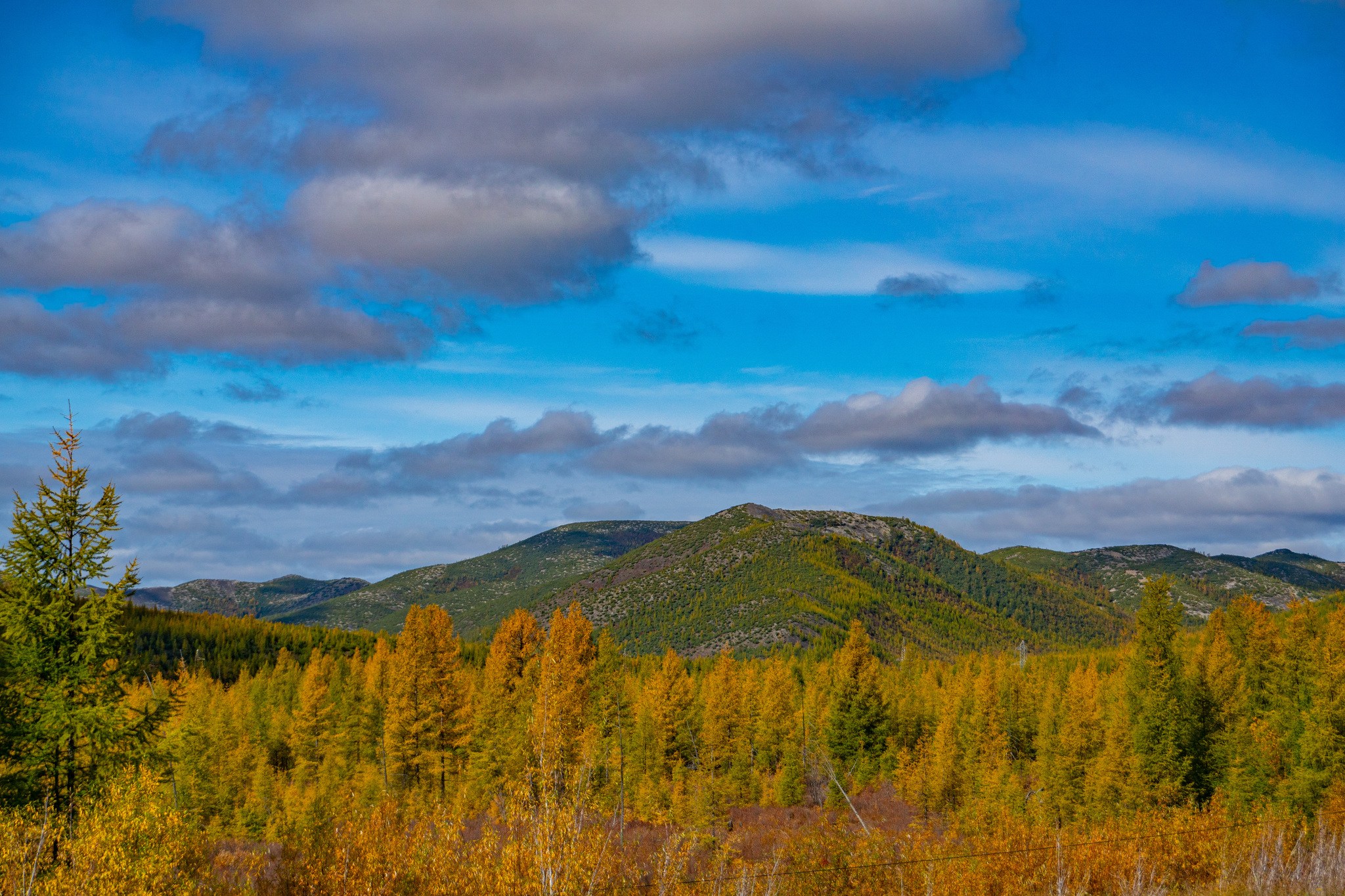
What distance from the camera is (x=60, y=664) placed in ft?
64.8

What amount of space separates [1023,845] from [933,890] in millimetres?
4191

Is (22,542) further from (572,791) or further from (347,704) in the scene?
(347,704)

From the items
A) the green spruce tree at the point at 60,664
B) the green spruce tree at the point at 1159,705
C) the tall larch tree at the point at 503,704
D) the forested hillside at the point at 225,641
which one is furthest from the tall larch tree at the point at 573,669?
the forested hillside at the point at 225,641

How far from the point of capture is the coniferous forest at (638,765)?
1633 centimetres

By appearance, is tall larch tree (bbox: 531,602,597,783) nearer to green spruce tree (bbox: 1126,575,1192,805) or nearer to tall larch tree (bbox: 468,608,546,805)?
tall larch tree (bbox: 468,608,546,805)

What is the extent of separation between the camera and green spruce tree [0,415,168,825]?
1902 centimetres

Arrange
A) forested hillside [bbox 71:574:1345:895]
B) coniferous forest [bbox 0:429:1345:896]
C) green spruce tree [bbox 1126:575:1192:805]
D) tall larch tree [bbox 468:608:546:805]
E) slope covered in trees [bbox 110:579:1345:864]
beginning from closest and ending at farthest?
coniferous forest [bbox 0:429:1345:896] → forested hillside [bbox 71:574:1345:895] → green spruce tree [bbox 1126:575:1192:805] → slope covered in trees [bbox 110:579:1345:864] → tall larch tree [bbox 468:608:546:805]

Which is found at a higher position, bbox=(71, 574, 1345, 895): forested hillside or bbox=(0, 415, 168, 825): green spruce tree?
bbox=(0, 415, 168, 825): green spruce tree

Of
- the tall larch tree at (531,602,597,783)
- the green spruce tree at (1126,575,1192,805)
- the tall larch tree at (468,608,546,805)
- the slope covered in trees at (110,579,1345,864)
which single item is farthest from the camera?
the tall larch tree at (468,608,546,805)

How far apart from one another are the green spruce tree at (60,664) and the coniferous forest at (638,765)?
0.22 ft

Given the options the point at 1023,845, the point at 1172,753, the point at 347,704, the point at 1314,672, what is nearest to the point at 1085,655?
the point at 1314,672

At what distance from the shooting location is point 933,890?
17922 mm

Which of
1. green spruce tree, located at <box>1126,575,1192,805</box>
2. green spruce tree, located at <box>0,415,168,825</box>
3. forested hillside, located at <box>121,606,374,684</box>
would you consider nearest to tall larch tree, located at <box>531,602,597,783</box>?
green spruce tree, located at <box>0,415,168,825</box>

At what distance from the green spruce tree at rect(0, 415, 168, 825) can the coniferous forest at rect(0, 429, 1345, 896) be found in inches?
2.7
